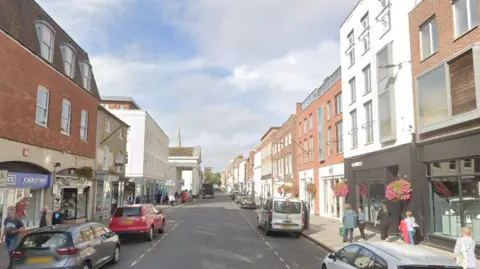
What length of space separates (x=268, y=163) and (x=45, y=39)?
52512 millimetres

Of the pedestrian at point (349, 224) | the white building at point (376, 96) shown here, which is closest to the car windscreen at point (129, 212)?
the pedestrian at point (349, 224)

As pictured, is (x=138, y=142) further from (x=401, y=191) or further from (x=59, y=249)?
(x=59, y=249)

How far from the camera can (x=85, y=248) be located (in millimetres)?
9961

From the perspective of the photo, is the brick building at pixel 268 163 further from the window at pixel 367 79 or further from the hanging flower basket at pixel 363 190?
the window at pixel 367 79

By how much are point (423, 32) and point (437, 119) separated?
4043 millimetres

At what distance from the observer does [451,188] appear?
14.4m

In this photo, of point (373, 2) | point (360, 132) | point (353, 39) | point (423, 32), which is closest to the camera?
point (423, 32)

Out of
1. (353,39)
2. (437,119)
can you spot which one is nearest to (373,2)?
(353,39)

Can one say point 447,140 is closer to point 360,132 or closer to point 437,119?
point 437,119

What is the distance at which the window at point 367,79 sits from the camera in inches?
875

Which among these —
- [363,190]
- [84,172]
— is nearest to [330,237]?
[363,190]

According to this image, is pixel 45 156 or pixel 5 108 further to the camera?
pixel 45 156

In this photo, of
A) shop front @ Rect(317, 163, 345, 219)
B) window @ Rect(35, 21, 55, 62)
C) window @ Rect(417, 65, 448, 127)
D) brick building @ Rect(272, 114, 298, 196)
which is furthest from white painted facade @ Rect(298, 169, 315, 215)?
window @ Rect(35, 21, 55, 62)

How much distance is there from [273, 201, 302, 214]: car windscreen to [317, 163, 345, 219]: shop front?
8.24 metres
